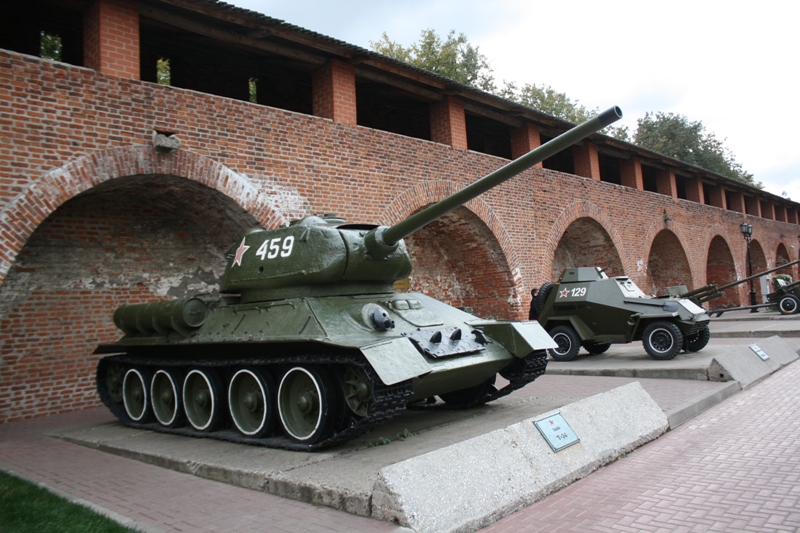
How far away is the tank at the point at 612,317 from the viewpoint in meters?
10.7

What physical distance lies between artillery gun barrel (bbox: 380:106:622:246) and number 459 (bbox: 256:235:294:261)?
39.8 inches

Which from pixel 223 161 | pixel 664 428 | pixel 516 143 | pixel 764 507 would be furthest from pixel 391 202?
pixel 764 507

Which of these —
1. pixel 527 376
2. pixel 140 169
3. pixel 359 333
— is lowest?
pixel 527 376

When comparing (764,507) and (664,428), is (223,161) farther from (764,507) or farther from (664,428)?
(764,507)

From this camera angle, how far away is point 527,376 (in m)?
6.95

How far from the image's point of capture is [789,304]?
62.7 feet

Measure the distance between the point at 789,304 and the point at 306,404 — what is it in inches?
732

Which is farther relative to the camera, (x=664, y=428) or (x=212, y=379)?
(x=212, y=379)

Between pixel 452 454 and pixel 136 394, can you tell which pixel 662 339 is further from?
pixel 136 394

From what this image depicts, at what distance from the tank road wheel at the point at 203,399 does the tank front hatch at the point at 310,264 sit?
1.00m

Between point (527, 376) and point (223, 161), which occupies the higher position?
point (223, 161)

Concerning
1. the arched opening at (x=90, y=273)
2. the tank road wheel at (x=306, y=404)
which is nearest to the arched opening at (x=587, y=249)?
the arched opening at (x=90, y=273)

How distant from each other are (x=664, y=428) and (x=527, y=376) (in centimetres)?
148

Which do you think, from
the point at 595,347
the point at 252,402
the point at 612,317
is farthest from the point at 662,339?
the point at 252,402
